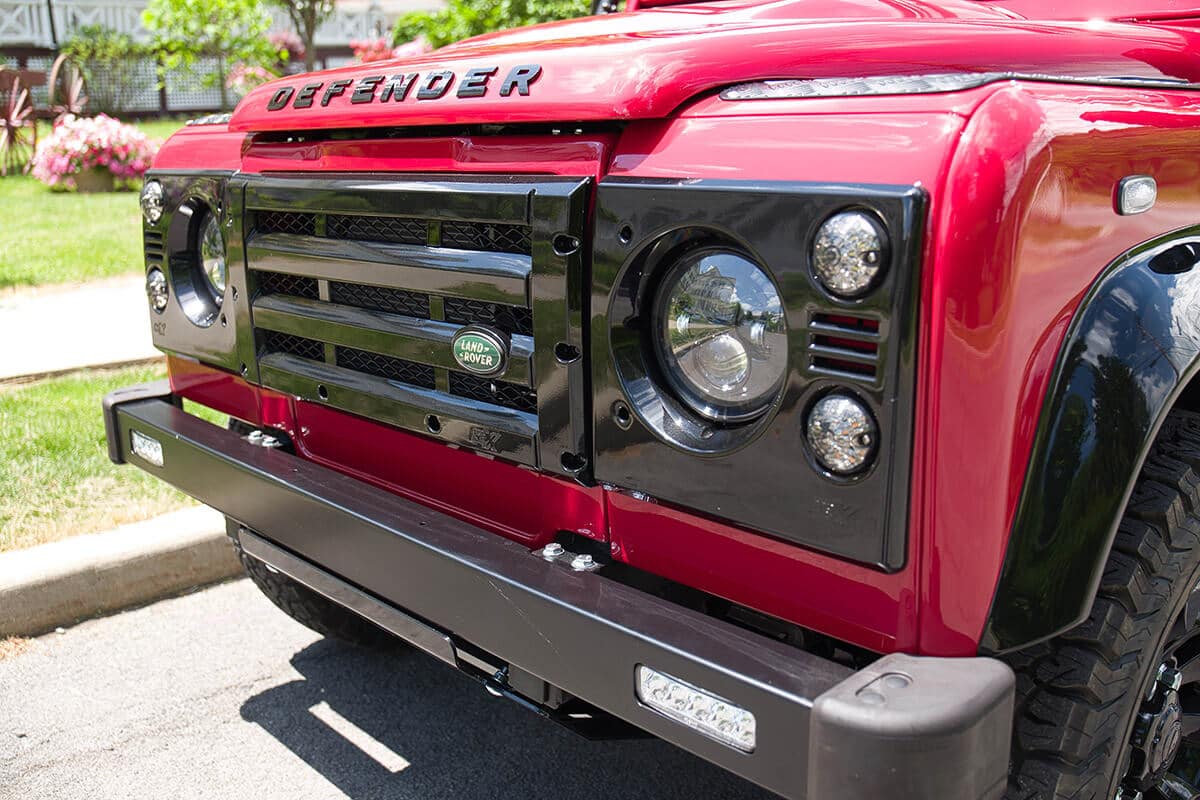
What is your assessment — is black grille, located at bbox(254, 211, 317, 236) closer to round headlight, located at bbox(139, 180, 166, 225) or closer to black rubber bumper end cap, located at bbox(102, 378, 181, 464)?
round headlight, located at bbox(139, 180, 166, 225)

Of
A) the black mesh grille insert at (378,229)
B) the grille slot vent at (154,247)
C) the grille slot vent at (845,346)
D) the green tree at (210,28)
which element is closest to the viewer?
the grille slot vent at (845,346)

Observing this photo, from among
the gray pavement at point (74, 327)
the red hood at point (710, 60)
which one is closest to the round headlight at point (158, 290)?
the red hood at point (710, 60)

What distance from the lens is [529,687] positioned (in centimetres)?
205

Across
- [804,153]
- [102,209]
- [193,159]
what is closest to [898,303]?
[804,153]

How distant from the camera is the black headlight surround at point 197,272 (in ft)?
8.63

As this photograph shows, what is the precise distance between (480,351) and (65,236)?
871 cm

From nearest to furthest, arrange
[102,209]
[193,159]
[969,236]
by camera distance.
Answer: [969,236], [193,159], [102,209]

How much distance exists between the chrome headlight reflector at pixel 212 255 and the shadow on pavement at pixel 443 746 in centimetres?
115

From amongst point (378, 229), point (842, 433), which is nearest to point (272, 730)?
point (378, 229)

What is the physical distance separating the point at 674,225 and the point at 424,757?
1770 mm

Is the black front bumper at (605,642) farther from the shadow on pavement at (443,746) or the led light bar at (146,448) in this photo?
the shadow on pavement at (443,746)

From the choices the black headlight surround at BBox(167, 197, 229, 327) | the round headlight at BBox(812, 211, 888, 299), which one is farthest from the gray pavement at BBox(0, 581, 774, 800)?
the round headlight at BBox(812, 211, 888, 299)

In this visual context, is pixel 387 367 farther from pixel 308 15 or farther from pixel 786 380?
pixel 308 15

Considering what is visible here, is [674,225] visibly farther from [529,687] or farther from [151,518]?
[151,518]
